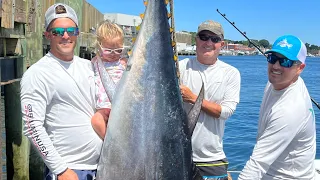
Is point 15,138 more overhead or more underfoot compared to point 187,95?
more underfoot

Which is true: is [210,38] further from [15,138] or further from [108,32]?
[15,138]

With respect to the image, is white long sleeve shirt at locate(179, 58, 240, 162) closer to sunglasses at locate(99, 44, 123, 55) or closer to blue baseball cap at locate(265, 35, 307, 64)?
blue baseball cap at locate(265, 35, 307, 64)

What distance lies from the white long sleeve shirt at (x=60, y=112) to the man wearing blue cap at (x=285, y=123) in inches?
45.1

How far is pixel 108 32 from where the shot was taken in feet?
8.63

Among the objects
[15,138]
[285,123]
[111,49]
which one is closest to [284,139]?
[285,123]

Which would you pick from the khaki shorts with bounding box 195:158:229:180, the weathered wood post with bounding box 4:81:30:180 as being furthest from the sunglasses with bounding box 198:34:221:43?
the weathered wood post with bounding box 4:81:30:180

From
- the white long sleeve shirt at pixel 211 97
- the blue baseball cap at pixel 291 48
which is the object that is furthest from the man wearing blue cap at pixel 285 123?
the white long sleeve shirt at pixel 211 97

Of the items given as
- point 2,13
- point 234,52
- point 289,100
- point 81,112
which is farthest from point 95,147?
point 234,52

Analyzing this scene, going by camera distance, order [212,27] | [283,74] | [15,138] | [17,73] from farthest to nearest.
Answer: [15,138]
[17,73]
[212,27]
[283,74]

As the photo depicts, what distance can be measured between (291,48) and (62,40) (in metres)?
1.55

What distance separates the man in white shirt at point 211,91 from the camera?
10.5 ft

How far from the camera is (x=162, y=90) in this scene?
7.27 ft

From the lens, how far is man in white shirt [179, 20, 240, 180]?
10.5 ft

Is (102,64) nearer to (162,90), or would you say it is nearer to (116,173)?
(162,90)
